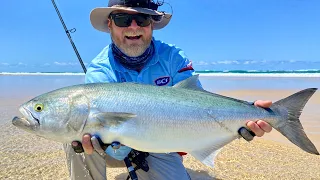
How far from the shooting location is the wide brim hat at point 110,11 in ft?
13.3

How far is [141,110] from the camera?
282 cm

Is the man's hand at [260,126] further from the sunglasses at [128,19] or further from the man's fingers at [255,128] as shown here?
the sunglasses at [128,19]

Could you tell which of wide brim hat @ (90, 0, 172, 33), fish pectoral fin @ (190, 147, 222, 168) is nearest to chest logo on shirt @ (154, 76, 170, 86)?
wide brim hat @ (90, 0, 172, 33)

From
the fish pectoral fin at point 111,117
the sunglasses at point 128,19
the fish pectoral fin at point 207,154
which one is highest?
the sunglasses at point 128,19

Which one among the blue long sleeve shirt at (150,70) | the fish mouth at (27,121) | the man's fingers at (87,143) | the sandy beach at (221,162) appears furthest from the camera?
the sandy beach at (221,162)

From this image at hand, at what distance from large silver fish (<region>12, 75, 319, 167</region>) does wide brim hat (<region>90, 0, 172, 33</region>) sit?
135 cm

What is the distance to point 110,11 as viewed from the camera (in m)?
4.26

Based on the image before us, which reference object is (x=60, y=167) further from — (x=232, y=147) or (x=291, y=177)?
(x=291, y=177)

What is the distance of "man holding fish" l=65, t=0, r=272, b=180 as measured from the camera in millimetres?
3828

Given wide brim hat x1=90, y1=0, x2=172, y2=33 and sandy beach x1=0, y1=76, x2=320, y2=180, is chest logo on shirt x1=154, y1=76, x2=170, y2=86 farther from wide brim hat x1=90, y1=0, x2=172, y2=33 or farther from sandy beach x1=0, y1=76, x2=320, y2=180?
sandy beach x1=0, y1=76, x2=320, y2=180

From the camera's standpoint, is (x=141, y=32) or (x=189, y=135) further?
(x=141, y=32)

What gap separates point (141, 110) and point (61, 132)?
2.26 feet

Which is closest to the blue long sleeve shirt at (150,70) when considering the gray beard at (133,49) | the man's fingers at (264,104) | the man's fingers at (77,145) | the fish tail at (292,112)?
the gray beard at (133,49)

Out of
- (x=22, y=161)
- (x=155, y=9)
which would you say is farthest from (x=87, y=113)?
(x=22, y=161)
